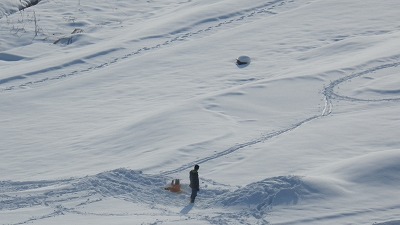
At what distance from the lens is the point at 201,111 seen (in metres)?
22.0

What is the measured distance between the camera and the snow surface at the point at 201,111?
15898mm

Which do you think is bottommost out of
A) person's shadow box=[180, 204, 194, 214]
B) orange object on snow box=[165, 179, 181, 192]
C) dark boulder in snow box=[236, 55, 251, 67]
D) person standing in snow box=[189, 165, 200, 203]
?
person's shadow box=[180, 204, 194, 214]

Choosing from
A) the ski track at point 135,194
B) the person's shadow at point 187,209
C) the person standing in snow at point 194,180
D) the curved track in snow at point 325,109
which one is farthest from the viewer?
the curved track in snow at point 325,109

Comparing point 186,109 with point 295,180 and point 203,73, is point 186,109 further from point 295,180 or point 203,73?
point 295,180

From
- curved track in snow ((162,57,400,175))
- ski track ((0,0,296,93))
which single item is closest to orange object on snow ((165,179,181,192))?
curved track in snow ((162,57,400,175))

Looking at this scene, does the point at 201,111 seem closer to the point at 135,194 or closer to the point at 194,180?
the point at 135,194

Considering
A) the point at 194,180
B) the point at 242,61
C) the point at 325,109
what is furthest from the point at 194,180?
the point at 242,61

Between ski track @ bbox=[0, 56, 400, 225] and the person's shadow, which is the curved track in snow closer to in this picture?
ski track @ bbox=[0, 56, 400, 225]

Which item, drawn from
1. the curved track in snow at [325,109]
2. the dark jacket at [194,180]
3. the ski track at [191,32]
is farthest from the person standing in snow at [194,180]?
the ski track at [191,32]

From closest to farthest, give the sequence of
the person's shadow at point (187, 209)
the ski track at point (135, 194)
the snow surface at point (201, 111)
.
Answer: the ski track at point (135, 194), the person's shadow at point (187, 209), the snow surface at point (201, 111)

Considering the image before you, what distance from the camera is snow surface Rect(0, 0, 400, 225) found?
52.2 feet

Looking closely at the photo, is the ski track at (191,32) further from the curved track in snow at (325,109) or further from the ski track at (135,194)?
the ski track at (135,194)

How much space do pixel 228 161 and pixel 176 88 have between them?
698 centimetres

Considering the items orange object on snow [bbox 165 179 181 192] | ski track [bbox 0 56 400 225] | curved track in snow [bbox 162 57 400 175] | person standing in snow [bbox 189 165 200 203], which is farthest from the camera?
curved track in snow [bbox 162 57 400 175]
